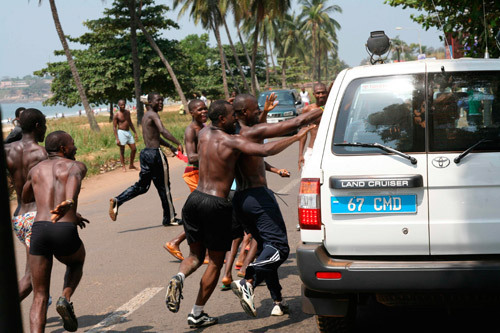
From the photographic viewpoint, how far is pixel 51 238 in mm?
4887

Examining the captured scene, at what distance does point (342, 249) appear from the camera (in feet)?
14.3

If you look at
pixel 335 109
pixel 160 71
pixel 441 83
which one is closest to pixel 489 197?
pixel 441 83

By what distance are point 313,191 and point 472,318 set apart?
1792mm

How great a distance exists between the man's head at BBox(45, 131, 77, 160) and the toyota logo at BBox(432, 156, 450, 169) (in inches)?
98.0

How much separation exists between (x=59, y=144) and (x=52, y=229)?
616mm

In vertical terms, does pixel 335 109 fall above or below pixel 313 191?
above

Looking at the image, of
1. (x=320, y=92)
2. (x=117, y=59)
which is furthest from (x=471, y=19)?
(x=117, y=59)

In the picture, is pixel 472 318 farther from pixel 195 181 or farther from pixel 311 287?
pixel 195 181

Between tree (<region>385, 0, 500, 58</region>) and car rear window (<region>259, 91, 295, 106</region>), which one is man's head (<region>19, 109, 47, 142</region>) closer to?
tree (<region>385, 0, 500, 58</region>)

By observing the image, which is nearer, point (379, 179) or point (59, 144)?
point (379, 179)

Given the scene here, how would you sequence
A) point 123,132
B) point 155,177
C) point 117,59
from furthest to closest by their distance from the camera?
point 117,59 < point 123,132 < point 155,177

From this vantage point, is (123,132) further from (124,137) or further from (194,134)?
(194,134)

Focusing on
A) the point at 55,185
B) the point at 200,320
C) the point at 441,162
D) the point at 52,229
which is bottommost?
the point at 200,320

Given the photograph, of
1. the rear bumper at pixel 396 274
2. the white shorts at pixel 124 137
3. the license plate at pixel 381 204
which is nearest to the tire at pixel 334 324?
the rear bumper at pixel 396 274
